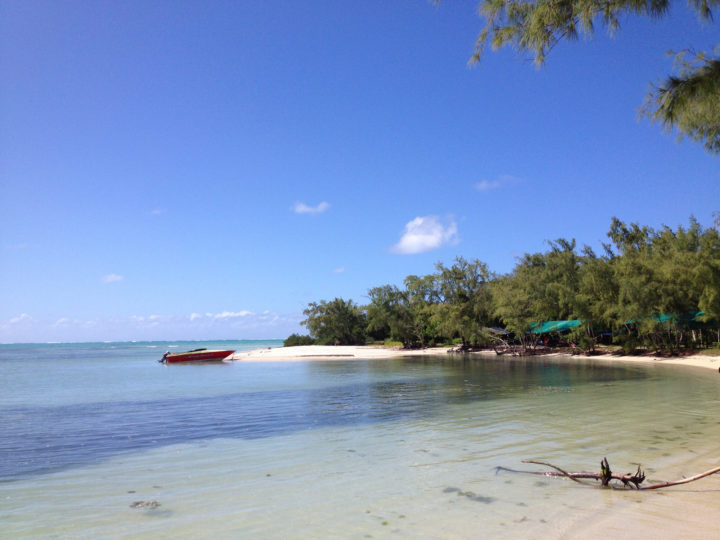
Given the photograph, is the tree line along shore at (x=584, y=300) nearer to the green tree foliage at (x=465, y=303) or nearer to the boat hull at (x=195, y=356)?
the green tree foliage at (x=465, y=303)

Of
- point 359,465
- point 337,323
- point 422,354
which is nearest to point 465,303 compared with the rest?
point 422,354

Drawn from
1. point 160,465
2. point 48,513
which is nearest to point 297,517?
point 48,513

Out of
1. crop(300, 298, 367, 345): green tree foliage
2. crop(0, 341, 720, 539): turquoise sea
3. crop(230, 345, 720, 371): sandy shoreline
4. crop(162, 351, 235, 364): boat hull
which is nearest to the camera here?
crop(0, 341, 720, 539): turquoise sea

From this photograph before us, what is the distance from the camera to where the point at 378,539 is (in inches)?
196

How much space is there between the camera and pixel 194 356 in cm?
4903

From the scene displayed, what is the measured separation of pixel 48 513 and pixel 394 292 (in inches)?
2226

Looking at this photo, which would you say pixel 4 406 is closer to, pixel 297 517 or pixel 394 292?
pixel 297 517

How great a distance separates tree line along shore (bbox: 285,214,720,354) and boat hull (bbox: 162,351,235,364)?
2097 centimetres

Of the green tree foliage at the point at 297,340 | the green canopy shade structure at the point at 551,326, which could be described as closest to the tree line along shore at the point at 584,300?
the green canopy shade structure at the point at 551,326

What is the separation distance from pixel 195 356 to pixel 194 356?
0.46 ft

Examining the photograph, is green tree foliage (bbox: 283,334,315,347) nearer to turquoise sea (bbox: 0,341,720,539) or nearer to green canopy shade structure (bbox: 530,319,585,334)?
green canopy shade structure (bbox: 530,319,585,334)

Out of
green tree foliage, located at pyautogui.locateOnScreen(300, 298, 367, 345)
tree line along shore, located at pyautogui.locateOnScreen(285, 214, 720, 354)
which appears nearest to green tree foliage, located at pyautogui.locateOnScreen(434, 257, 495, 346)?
tree line along shore, located at pyautogui.locateOnScreen(285, 214, 720, 354)

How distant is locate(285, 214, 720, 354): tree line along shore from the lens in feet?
104

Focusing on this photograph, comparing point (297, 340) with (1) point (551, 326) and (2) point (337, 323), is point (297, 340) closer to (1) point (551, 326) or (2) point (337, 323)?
(2) point (337, 323)
